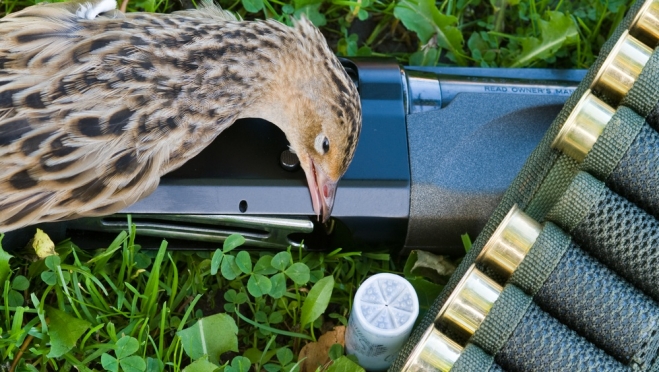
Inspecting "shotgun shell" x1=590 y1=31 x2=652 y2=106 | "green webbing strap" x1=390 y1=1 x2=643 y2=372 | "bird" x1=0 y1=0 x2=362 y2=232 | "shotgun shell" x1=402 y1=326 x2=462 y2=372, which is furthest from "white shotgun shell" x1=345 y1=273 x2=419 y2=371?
"shotgun shell" x1=590 y1=31 x2=652 y2=106

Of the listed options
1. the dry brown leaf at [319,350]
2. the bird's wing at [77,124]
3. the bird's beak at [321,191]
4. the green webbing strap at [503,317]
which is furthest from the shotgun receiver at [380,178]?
the green webbing strap at [503,317]

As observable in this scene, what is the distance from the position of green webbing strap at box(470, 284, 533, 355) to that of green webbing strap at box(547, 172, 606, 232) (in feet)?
0.89

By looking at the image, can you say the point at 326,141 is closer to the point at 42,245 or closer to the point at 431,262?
the point at 431,262

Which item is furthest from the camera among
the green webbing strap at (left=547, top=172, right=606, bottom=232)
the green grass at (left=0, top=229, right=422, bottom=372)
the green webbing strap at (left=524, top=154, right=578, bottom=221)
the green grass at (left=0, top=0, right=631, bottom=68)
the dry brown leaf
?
the green grass at (left=0, top=0, right=631, bottom=68)

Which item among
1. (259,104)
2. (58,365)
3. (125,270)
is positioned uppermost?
(259,104)

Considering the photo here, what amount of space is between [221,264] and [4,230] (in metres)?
0.75

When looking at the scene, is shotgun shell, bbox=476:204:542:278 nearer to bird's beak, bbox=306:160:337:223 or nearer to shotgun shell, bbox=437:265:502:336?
shotgun shell, bbox=437:265:502:336

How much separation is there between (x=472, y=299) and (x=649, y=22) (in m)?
1.08

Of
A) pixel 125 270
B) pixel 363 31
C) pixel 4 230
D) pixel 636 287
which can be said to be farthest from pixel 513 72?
pixel 4 230

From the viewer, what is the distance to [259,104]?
2791 mm

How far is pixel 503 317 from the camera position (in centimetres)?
245

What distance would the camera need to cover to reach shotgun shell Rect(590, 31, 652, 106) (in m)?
2.56

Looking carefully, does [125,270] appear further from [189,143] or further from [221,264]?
[189,143]

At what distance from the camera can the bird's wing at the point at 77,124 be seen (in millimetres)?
2516
